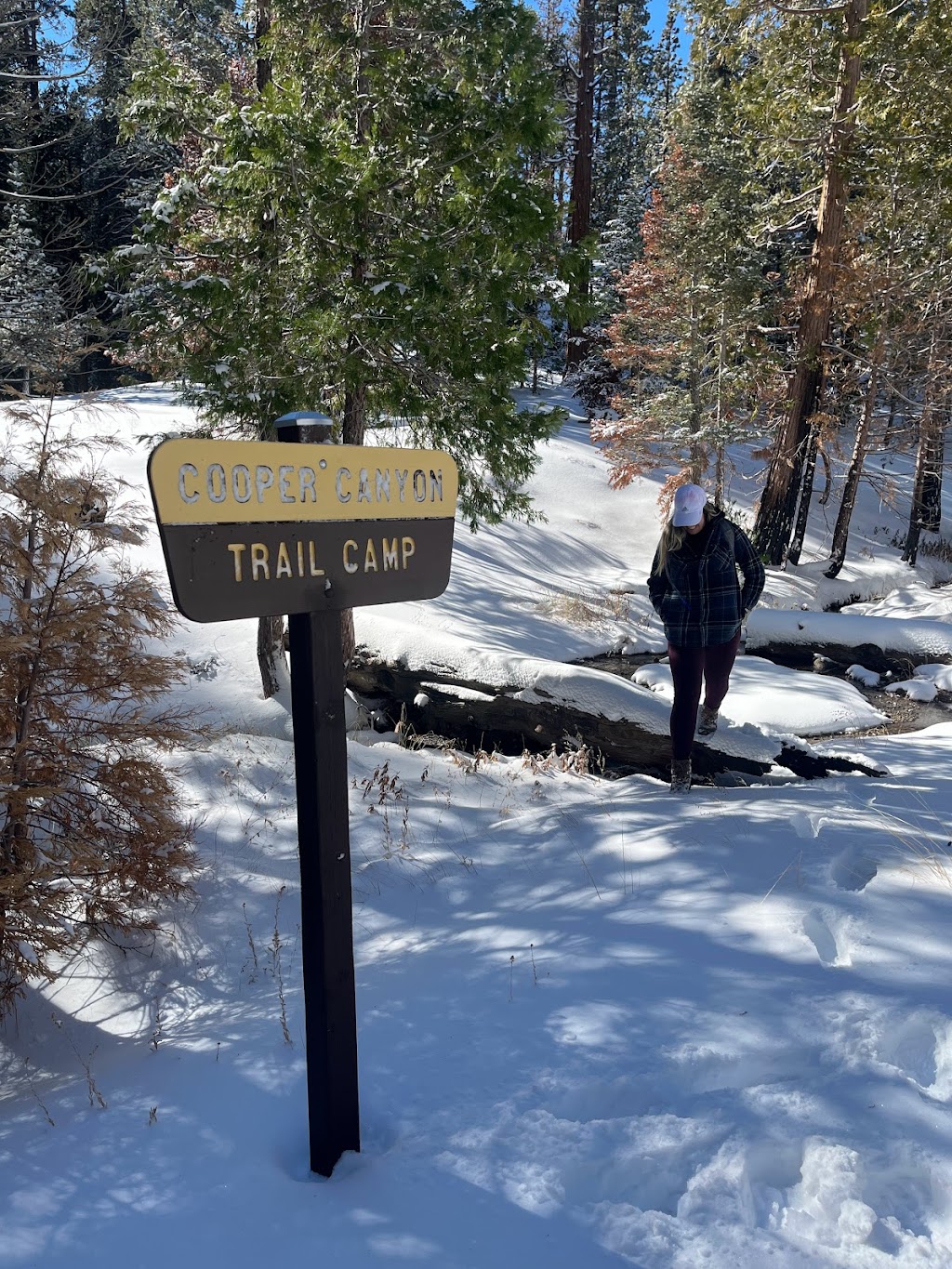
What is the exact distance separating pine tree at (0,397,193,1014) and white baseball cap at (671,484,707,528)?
3029mm

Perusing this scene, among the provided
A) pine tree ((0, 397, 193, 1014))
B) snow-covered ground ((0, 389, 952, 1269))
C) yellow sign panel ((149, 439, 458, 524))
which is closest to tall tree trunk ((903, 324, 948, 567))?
snow-covered ground ((0, 389, 952, 1269))

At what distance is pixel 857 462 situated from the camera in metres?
16.7

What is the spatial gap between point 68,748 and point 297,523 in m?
2.62

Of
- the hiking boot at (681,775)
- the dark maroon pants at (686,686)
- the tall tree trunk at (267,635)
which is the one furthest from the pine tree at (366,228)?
the hiking boot at (681,775)

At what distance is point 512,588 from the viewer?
1425cm

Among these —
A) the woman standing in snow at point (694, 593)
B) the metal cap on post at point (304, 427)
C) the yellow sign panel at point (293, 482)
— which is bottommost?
the woman standing in snow at point (694, 593)

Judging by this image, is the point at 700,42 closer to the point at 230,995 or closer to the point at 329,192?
the point at 329,192

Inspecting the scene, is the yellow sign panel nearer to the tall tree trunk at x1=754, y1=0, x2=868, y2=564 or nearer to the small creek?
the small creek

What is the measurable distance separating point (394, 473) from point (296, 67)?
21.3 feet

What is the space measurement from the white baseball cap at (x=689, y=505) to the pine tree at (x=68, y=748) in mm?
3029

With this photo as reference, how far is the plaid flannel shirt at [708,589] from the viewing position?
17.7ft

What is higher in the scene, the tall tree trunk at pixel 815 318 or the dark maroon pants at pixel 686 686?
the tall tree trunk at pixel 815 318

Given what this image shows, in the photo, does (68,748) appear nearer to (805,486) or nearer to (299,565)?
(299,565)

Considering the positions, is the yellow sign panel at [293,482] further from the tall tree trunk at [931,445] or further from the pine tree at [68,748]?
the tall tree trunk at [931,445]
